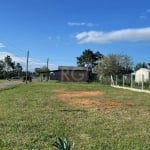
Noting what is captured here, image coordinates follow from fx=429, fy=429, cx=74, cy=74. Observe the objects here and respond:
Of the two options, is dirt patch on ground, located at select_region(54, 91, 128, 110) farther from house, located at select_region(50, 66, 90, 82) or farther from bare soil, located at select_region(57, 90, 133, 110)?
house, located at select_region(50, 66, 90, 82)

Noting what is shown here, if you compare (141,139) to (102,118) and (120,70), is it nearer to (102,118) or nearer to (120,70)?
(102,118)

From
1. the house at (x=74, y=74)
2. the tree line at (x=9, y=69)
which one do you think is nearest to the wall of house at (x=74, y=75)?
the house at (x=74, y=74)

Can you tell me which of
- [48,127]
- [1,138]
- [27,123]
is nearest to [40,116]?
[27,123]

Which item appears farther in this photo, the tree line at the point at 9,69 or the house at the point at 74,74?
the tree line at the point at 9,69

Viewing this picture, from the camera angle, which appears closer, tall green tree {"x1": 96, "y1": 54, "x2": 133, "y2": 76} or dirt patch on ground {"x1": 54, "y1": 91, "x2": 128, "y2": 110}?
dirt patch on ground {"x1": 54, "y1": 91, "x2": 128, "y2": 110}

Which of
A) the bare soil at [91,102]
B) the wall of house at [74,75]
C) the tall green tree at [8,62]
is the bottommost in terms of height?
the bare soil at [91,102]

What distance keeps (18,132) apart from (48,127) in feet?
3.70

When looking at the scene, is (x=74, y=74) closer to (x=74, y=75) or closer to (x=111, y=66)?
(x=74, y=75)

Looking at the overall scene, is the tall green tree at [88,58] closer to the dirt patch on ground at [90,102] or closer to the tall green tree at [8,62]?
the tall green tree at [8,62]

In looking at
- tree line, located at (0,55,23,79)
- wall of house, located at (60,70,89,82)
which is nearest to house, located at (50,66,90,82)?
wall of house, located at (60,70,89,82)

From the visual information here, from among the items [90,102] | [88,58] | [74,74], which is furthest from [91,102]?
[88,58]

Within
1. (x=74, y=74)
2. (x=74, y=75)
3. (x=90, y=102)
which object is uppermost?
(x=74, y=74)

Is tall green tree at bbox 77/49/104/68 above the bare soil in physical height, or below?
above

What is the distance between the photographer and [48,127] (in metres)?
11.7
